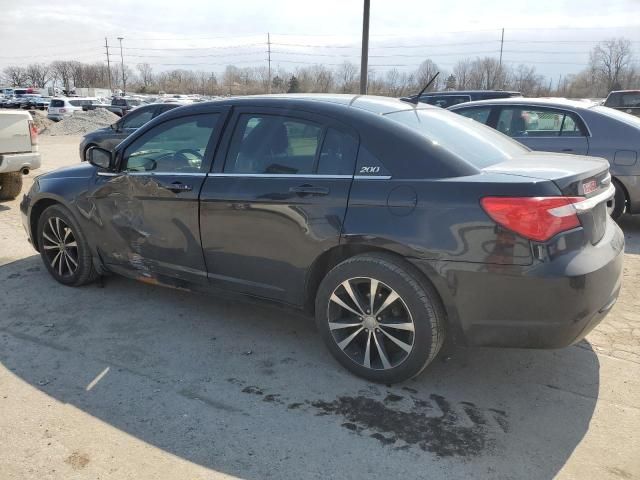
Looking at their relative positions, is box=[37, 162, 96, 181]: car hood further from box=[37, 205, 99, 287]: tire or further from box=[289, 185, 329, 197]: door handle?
box=[289, 185, 329, 197]: door handle

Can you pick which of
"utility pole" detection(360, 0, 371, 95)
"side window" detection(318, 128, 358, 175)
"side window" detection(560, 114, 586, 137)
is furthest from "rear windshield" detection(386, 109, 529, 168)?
"utility pole" detection(360, 0, 371, 95)

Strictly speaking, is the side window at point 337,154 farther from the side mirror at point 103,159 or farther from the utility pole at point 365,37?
the utility pole at point 365,37

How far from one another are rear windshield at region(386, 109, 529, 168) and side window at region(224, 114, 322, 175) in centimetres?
54

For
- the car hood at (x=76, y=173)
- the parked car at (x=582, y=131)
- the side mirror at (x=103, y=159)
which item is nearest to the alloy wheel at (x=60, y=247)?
the car hood at (x=76, y=173)

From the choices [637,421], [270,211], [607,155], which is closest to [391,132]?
[270,211]

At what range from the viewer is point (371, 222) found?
3.14 metres

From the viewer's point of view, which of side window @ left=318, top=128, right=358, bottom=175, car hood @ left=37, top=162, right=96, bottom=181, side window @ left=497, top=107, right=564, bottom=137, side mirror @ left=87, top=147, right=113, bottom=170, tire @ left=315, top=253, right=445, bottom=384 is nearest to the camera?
tire @ left=315, top=253, right=445, bottom=384

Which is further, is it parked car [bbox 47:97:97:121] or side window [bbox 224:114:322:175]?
parked car [bbox 47:97:97:121]

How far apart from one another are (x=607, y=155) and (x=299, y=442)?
562cm

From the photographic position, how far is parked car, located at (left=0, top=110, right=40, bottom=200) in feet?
26.2

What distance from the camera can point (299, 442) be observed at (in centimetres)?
281

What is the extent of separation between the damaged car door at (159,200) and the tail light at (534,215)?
6.62ft

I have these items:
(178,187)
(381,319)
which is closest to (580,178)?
(381,319)

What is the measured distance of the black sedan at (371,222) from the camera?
2.85 meters
